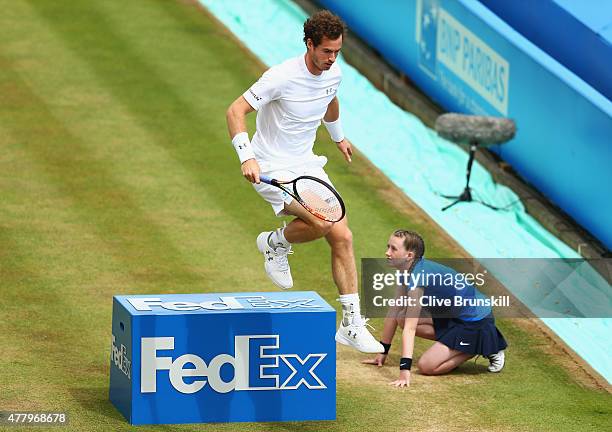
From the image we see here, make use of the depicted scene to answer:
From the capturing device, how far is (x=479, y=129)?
60.6ft

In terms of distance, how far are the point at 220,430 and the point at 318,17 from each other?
335 cm

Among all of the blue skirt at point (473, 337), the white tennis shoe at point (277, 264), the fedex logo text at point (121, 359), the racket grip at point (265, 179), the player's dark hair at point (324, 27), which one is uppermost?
the player's dark hair at point (324, 27)

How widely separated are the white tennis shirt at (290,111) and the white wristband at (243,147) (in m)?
0.38

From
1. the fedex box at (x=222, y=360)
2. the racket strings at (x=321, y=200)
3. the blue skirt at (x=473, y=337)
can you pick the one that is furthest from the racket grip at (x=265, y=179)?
the blue skirt at (x=473, y=337)

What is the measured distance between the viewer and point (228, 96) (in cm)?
2152

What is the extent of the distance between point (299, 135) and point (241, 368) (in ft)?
6.43

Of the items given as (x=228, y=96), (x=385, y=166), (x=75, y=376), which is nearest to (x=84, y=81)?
(x=228, y=96)

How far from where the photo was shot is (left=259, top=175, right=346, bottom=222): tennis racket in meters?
12.2

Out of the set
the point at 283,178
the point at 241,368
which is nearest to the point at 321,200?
the point at 283,178

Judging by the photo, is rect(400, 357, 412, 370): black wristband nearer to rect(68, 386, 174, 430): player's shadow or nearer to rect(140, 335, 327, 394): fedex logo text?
rect(140, 335, 327, 394): fedex logo text

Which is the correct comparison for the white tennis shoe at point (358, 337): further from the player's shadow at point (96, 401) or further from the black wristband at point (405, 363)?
the player's shadow at point (96, 401)

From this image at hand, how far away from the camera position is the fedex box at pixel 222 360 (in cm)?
1212

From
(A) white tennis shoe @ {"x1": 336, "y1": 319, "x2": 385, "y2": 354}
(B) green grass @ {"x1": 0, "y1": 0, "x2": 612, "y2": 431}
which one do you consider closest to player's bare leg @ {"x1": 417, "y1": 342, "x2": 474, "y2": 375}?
(B) green grass @ {"x1": 0, "y1": 0, "x2": 612, "y2": 431}

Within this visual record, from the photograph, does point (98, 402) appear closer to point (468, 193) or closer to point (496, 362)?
point (496, 362)
